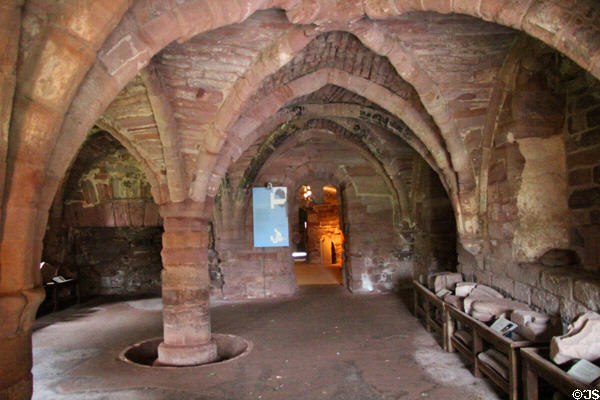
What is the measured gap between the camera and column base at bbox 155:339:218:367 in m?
4.89

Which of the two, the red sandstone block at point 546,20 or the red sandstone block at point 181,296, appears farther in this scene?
the red sandstone block at point 181,296

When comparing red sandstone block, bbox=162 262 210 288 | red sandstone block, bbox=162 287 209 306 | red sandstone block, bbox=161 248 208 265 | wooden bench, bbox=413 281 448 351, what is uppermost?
red sandstone block, bbox=161 248 208 265

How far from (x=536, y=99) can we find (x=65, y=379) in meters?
5.29

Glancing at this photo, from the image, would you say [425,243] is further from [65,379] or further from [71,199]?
[71,199]

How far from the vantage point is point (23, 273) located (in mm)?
1984

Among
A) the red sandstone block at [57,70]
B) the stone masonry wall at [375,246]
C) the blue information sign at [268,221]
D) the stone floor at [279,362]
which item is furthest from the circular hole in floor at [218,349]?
the stone masonry wall at [375,246]

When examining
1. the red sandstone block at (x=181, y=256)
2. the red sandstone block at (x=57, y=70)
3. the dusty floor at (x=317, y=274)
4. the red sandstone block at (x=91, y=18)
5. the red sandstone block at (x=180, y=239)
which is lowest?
the dusty floor at (x=317, y=274)

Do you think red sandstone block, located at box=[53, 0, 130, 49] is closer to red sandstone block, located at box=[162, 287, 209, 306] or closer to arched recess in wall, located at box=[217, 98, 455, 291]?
red sandstone block, located at box=[162, 287, 209, 306]

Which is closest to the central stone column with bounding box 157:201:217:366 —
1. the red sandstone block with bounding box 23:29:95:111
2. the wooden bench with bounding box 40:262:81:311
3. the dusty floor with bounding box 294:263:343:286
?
the red sandstone block with bounding box 23:29:95:111

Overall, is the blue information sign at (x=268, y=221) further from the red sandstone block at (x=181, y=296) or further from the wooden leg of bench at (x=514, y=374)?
the wooden leg of bench at (x=514, y=374)

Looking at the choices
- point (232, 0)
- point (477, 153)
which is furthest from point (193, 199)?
point (477, 153)

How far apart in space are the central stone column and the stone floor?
43cm

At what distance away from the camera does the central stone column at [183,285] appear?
4973mm

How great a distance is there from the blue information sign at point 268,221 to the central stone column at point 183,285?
4013 mm
